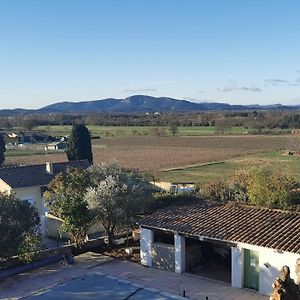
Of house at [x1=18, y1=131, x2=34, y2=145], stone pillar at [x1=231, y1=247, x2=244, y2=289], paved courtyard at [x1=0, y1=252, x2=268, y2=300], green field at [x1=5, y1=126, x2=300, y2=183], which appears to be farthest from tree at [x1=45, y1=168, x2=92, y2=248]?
house at [x1=18, y1=131, x2=34, y2=145]

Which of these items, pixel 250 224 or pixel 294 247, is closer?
pixel 294 247

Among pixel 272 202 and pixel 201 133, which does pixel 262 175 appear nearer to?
pixel 272 202

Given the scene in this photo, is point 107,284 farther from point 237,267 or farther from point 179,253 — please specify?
point 237,267

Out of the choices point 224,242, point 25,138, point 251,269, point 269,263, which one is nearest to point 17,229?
point 224,242

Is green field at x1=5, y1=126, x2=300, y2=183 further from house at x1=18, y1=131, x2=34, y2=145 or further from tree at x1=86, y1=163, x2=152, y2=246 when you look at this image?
tree at x1=86, y1=163, x2=152, y2=246

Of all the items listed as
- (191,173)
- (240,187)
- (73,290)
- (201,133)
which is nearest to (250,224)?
(73,290)
